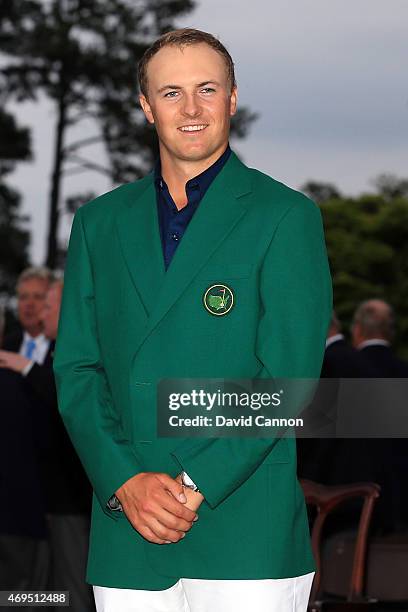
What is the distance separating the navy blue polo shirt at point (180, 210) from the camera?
10.2ft

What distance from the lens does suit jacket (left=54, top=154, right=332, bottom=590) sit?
9.55ft

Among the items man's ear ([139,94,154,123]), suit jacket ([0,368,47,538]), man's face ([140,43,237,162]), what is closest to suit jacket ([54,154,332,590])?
man's face ([140,43,237,162])

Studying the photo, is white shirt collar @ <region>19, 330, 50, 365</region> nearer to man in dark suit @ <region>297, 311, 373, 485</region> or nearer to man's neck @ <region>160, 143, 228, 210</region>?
man in dark suit @ <region>297, 311, 373, 485</region>

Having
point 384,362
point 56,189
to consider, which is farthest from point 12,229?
point 384,362

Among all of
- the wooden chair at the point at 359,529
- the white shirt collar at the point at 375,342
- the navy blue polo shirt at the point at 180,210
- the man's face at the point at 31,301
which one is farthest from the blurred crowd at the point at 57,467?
the navy blue polo shirt at the point at 180,210

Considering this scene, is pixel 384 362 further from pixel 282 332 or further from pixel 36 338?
pixel 282 332

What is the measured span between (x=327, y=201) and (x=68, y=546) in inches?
2596

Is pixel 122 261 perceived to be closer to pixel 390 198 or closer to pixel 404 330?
pixel 404 330

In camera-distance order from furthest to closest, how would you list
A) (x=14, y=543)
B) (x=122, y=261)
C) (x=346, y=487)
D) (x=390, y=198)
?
(x=390, y=198)
(x=14, y=543)
(x=346, y=487)
(x=122, y=261)

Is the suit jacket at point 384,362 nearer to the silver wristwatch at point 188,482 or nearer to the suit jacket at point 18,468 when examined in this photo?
the suit jacket at point 18,468

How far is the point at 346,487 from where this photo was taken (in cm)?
553

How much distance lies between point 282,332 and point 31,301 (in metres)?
7.48

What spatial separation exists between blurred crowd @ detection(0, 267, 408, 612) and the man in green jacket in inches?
139

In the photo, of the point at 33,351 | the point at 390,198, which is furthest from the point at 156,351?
the point at 390,198
